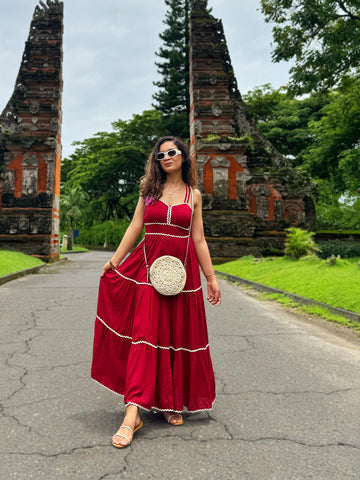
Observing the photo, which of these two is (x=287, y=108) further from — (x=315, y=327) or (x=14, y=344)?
(x=14, y=344)

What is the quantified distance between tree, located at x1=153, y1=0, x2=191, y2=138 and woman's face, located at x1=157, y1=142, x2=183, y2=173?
34.1 m

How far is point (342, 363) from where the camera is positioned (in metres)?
4.49

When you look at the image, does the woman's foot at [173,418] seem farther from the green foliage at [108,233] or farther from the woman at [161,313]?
the green foliage at [108,233]

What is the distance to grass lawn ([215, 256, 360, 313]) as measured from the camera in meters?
8.08

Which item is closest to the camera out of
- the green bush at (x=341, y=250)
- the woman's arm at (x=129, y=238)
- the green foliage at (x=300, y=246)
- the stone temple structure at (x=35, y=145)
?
the woman's arm at (x=129, y=238)

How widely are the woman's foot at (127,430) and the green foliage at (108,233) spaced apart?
37951 millimetres

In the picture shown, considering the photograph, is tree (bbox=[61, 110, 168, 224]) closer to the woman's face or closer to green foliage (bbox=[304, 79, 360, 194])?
green foliage (bbox=[304, 79, 360, 194])

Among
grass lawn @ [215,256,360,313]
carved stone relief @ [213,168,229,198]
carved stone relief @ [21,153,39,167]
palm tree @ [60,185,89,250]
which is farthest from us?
palm tree @ [60,185,89,250]

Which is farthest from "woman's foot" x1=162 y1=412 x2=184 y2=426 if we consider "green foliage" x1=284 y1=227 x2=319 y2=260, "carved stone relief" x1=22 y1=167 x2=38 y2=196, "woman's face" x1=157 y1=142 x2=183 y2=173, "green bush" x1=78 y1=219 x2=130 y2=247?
"green bush" x1=78 y1=219 x2=130 y2=247

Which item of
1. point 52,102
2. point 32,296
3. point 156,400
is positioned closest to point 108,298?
point 156,400

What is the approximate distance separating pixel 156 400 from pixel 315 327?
4.38 m

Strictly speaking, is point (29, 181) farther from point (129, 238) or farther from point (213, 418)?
point (213, 418)

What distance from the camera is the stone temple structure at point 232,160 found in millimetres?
20719

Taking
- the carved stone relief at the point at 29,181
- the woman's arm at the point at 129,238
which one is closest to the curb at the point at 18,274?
the carved stone relief at the point at 29,181
